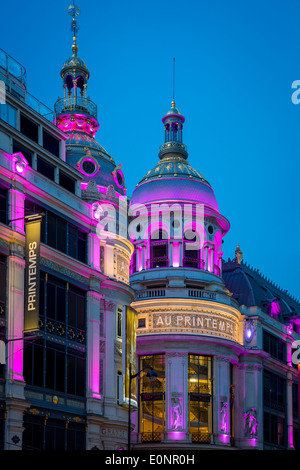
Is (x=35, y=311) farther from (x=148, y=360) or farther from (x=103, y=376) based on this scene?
(x=148, y=360)

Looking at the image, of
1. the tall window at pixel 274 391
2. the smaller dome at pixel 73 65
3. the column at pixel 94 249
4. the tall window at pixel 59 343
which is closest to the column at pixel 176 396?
the tall window at pixel 274 391

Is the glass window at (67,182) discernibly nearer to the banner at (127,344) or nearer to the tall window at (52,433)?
the banner at (127,344)

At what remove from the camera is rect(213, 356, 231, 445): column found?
8038 centimetres

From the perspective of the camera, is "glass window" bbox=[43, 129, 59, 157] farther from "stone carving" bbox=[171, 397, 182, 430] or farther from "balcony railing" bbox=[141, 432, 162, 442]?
"balcony railing" bbox=[141, 432, 162, 442]

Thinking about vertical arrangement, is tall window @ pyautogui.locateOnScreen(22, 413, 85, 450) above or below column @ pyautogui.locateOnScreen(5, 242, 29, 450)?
below

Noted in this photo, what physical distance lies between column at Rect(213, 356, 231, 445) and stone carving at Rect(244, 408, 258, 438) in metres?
4.17

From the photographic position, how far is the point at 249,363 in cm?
8900

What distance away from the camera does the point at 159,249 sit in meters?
87.9

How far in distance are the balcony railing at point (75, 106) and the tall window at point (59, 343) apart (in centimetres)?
2080

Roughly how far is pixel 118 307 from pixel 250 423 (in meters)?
28.3

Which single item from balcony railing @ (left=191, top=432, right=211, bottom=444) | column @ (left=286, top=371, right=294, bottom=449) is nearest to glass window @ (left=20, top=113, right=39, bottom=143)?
balcony railing @ (left=191, top=432, right=211, bottom=444)

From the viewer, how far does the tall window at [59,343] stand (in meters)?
52.4

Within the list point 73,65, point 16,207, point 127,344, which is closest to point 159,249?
→ point 73,65
